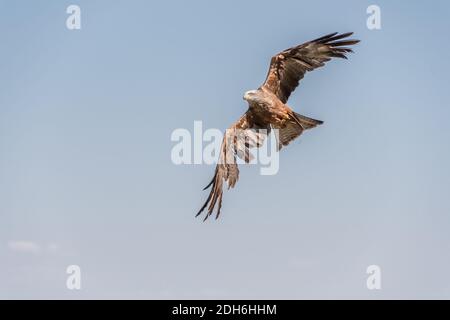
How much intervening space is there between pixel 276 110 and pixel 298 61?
1271 millimetres

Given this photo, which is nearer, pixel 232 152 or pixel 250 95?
pixel 250 95

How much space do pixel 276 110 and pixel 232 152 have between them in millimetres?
2016

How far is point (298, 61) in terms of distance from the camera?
70.4 ft

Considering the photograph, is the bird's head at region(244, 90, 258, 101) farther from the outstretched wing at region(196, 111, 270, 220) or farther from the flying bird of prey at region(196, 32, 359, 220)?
the outstretched wing at region(196, 111, 270, 220)

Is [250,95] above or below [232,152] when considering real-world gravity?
above

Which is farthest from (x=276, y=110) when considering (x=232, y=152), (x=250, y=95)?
(x=232, y=152)

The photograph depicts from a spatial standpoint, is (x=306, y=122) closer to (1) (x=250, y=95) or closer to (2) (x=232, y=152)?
(1) (x=250, y=95)

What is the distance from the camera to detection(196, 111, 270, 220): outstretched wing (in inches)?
884

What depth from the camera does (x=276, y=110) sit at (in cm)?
2123
